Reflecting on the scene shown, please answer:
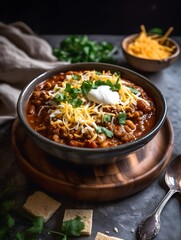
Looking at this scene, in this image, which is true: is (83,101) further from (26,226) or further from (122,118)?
(26,226)

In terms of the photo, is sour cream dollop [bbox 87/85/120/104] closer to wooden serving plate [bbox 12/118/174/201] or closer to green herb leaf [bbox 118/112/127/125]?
green herb leaf [bbox 118/112/127/125]

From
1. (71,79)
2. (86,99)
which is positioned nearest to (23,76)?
(71,79)

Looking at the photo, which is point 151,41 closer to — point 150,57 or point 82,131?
point 150,57

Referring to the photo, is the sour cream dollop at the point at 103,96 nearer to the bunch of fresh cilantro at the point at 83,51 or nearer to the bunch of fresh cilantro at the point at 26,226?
the bunch of fresh cilantro at the point at 26,226

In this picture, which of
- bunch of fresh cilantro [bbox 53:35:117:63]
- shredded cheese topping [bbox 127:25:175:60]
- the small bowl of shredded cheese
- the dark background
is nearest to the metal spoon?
the small bowl of shredded cheese

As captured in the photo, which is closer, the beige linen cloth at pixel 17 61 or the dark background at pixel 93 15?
the beige linen cloth at pixel 17 61

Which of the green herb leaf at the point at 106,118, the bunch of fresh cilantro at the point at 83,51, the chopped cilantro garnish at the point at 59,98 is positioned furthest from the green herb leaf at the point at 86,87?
the bunch of fresh cilantro at the point at 83,51
